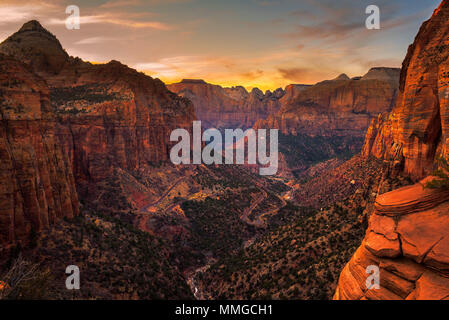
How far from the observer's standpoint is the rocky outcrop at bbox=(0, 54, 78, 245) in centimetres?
2958

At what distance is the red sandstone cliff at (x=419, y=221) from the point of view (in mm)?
12234

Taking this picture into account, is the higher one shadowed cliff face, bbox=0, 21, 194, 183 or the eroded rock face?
shadowed cliff face, bbox=0, 21, 194, 183

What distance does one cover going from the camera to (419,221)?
13.8m

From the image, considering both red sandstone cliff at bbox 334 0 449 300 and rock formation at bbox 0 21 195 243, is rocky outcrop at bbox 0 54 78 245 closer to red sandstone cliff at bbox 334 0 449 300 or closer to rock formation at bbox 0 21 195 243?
rock formation at bbox 0 21 195 243

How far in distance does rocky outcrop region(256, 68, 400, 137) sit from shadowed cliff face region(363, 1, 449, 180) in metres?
141

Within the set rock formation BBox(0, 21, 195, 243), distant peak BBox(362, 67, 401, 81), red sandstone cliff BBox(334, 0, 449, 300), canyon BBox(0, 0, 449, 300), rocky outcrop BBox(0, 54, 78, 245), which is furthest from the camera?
distant peak BBox(362, 67, 401, 81)
